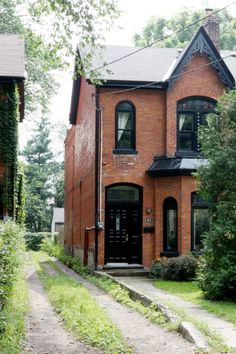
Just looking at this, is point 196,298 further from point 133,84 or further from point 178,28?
point 178,28

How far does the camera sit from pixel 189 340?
9.28 meters

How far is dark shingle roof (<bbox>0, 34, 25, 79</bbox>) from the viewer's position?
19500 mm

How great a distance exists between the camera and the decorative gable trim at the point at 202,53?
23.1 m

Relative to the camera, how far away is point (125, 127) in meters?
23.3

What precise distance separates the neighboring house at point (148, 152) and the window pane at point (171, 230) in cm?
4

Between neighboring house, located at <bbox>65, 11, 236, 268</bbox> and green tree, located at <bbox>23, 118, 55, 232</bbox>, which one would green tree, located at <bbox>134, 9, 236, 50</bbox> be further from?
neighboring house, located at <bbox>65, 11, 236, 268</bbox>

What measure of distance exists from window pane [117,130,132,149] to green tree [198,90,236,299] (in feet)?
24.2

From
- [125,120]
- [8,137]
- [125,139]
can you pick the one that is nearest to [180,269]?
[125,139]

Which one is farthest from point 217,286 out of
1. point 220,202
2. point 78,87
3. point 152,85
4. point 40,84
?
point 40,84

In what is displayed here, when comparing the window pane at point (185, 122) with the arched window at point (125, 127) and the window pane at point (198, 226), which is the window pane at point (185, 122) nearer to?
the arched window at point (125, 127)

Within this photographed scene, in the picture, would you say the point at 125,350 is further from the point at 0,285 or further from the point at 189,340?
the point at 0,285

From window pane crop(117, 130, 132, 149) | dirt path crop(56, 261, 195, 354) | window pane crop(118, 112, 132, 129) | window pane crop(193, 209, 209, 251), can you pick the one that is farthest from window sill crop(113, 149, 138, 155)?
dirt path crop(56, 261, 195, 354)

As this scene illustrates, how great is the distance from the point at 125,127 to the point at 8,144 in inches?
230

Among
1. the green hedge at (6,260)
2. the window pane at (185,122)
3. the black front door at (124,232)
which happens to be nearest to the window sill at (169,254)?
the black front door at (124,232)
